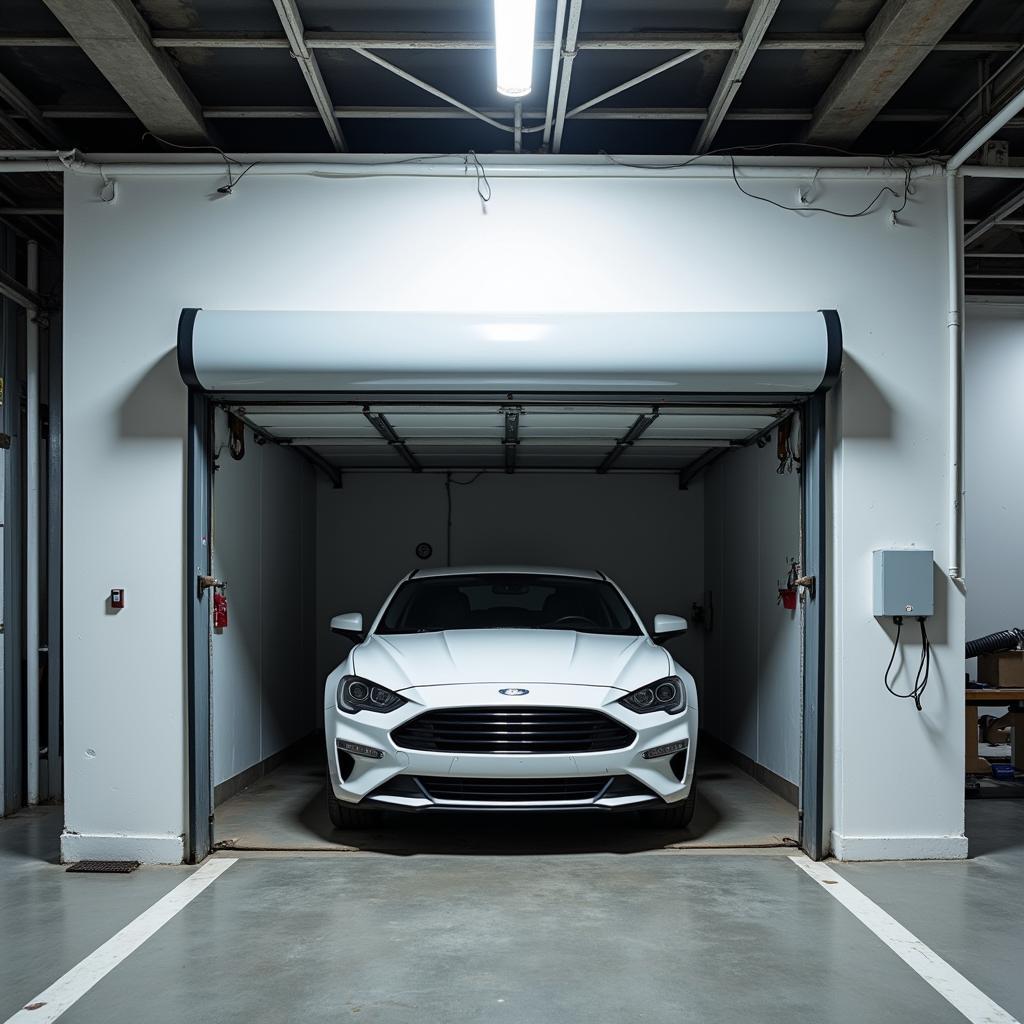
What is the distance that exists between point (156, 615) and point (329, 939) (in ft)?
6.52

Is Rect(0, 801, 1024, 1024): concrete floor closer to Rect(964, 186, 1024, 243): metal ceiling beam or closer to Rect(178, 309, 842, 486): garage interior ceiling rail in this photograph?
Rect(178, 309, 842, 486): garage interior ceiling rail

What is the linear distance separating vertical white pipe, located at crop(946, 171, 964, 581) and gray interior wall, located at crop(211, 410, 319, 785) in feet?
12.7

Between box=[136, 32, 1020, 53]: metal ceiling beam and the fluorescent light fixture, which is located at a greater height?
box=[136, 32, 1020, 53]: metal ceiling beam

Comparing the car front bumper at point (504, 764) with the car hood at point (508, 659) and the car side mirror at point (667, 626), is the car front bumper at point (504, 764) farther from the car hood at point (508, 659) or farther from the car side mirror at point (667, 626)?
the car side mirror at point (667, 626)

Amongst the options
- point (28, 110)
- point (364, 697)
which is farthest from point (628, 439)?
point (28, 110)

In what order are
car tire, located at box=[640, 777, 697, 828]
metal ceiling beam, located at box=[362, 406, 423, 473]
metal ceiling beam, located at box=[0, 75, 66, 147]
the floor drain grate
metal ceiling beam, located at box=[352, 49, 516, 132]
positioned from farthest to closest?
metal ceiling beam, located at box=[362, 406, 423, 473] → car tire, located at box=[640, 777, 697, 828] → metal ceiling beam, located at box=[0, 75, 66, 147] → the floor drain grate → metal ceiling beam, located at box=[352, 49, 516, 132]

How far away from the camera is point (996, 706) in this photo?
722 cm

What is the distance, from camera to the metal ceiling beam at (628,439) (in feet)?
21.1

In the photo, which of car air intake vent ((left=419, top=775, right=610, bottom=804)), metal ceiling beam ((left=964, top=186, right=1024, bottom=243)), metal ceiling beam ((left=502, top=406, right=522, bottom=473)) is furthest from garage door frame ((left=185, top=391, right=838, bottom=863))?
metal ceiling beam ((left=964, top=186, right=1024, bottom=243))

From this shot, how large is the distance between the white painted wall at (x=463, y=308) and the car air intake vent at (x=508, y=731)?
117cm

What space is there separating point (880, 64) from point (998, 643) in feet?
13.1

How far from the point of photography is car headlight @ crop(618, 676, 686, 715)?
5.20 meters

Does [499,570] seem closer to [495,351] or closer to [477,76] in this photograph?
Answer: [495,351]

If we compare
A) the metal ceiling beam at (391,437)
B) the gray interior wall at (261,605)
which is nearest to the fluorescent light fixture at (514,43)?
the metal ceiling beam at (391,437)
